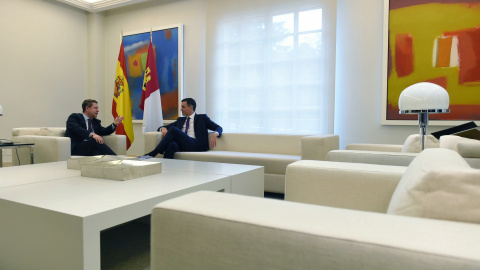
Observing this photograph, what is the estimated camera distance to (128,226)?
231 centimetres

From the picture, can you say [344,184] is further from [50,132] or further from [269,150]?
[50,132]

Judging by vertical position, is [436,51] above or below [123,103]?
above

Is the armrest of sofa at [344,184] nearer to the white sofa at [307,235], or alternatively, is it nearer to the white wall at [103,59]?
the white sofa at [307,235]

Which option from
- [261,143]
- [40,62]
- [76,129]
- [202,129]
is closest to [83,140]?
[76,129]

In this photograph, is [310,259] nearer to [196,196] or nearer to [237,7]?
[196,196]

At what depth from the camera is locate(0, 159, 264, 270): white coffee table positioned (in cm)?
116

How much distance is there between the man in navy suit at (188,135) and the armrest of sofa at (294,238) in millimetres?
3336

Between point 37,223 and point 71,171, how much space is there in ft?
3.48

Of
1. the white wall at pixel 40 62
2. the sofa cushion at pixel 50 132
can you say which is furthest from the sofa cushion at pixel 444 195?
the white wall at pixel 40 62

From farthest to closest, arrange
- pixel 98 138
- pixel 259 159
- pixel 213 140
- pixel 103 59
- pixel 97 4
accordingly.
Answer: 1. pixel 103 59
2. pixel 97 4
3. pixel 213 140
4. pixel 98 138
5. pixel 259 159

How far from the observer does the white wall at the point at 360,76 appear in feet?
13.0

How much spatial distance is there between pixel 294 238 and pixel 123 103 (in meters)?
5.23

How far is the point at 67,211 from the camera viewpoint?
1.21 m

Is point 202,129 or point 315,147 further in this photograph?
point 202,129
